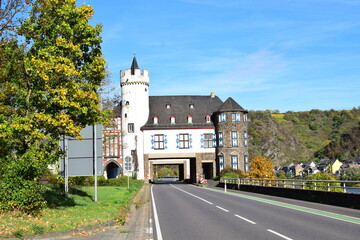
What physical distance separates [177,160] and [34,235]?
6498cm

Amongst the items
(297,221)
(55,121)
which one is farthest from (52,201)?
(297,221)

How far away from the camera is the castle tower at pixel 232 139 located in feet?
221

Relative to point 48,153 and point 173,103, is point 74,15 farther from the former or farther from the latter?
point 173,103

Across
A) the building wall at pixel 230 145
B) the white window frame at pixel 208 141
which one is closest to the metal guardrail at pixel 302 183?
the building wall at pixel 230 145

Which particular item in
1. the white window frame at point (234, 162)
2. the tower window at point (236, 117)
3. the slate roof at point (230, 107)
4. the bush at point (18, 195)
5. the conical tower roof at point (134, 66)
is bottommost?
the bush at point (18, 195)

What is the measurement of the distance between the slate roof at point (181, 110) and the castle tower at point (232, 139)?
3136mm

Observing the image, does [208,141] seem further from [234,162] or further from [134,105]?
[134,105]

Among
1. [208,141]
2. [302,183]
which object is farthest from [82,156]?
[208,141]

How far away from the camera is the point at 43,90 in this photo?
17.8 metres

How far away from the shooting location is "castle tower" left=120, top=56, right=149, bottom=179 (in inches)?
2724

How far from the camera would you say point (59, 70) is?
16.8 m

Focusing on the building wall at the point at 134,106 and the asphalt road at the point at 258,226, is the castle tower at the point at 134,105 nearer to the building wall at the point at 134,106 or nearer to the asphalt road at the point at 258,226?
the building wall at the point at 134,106

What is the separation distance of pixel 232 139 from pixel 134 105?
17.4m

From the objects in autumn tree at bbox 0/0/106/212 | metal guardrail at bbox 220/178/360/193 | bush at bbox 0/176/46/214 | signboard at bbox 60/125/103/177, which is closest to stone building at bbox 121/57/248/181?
metal guardrail at bbox 220/178/360/193
